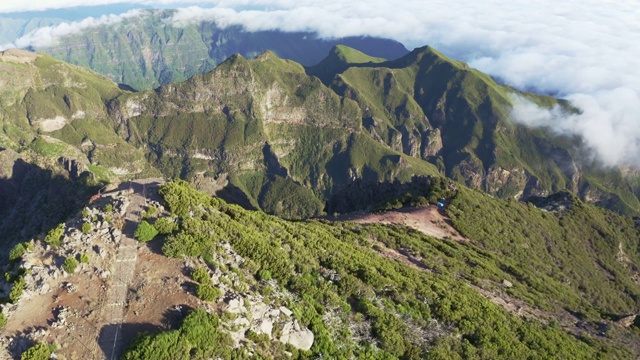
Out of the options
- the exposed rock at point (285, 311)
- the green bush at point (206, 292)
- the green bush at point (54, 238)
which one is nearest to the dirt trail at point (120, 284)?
the green bush at point (54, 238)

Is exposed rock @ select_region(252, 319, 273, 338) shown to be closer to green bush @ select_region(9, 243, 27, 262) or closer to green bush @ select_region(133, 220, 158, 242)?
green bush @ select_region(133, 220, 158, 242)

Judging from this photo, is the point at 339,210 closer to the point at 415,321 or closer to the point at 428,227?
the point at 428,227

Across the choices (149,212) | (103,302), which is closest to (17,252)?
(103,302)

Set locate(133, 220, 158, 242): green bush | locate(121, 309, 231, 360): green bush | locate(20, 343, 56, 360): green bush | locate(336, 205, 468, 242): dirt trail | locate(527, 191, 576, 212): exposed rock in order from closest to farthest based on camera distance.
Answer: locate(20, 343, 56, 360): green bush, locate(121, 309, 231, 360): green bush, locate(133, 220, 158, 242): green bush, locate(336, 205, 468, 242): dirt trail, locate(527, 191, 576, 212): exposed rock

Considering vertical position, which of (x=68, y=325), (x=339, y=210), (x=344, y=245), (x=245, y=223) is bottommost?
(x=339, y=210)

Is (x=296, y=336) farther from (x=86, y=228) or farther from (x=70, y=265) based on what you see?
(x=86, y=228)

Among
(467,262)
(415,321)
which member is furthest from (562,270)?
(415,321)

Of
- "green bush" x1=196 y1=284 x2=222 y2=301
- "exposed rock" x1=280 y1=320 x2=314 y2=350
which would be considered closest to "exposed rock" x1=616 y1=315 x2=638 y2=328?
"exposed rock" x1=280 y1=320 x2=314 y2=350
